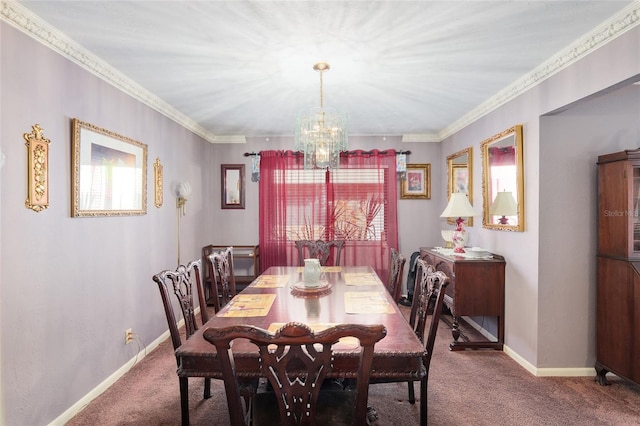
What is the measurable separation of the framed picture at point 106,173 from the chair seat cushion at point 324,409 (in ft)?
5.75

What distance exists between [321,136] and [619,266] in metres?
2.33

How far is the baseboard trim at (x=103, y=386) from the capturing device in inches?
85.5

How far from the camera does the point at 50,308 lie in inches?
82.0

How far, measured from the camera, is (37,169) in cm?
198

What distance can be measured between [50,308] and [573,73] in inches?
145

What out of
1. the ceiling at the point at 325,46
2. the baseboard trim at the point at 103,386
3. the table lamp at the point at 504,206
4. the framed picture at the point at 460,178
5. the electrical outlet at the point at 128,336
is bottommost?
the baseboard trim at the point at 103,386

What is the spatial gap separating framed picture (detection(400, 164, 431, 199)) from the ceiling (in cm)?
150

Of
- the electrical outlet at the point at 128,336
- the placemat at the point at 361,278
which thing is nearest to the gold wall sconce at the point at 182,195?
the electrical outlet at the point at 128,336

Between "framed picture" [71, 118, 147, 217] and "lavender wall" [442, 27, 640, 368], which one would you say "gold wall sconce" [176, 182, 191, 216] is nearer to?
"framed picture" [71, 118, 147, 217]

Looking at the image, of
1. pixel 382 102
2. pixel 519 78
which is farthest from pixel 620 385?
pixel 382 102

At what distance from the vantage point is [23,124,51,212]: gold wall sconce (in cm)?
193

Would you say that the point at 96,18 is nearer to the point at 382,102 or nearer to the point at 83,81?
the point at 83,81

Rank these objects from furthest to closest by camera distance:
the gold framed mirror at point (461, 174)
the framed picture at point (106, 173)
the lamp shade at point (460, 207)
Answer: the gold framed mirror at point (461, 174)
the lamp shade at point (460, 207)
the framed picture at point (106, 173)

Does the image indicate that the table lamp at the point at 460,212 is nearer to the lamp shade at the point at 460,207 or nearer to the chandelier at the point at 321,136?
the lamp shade at the point at 460,207
